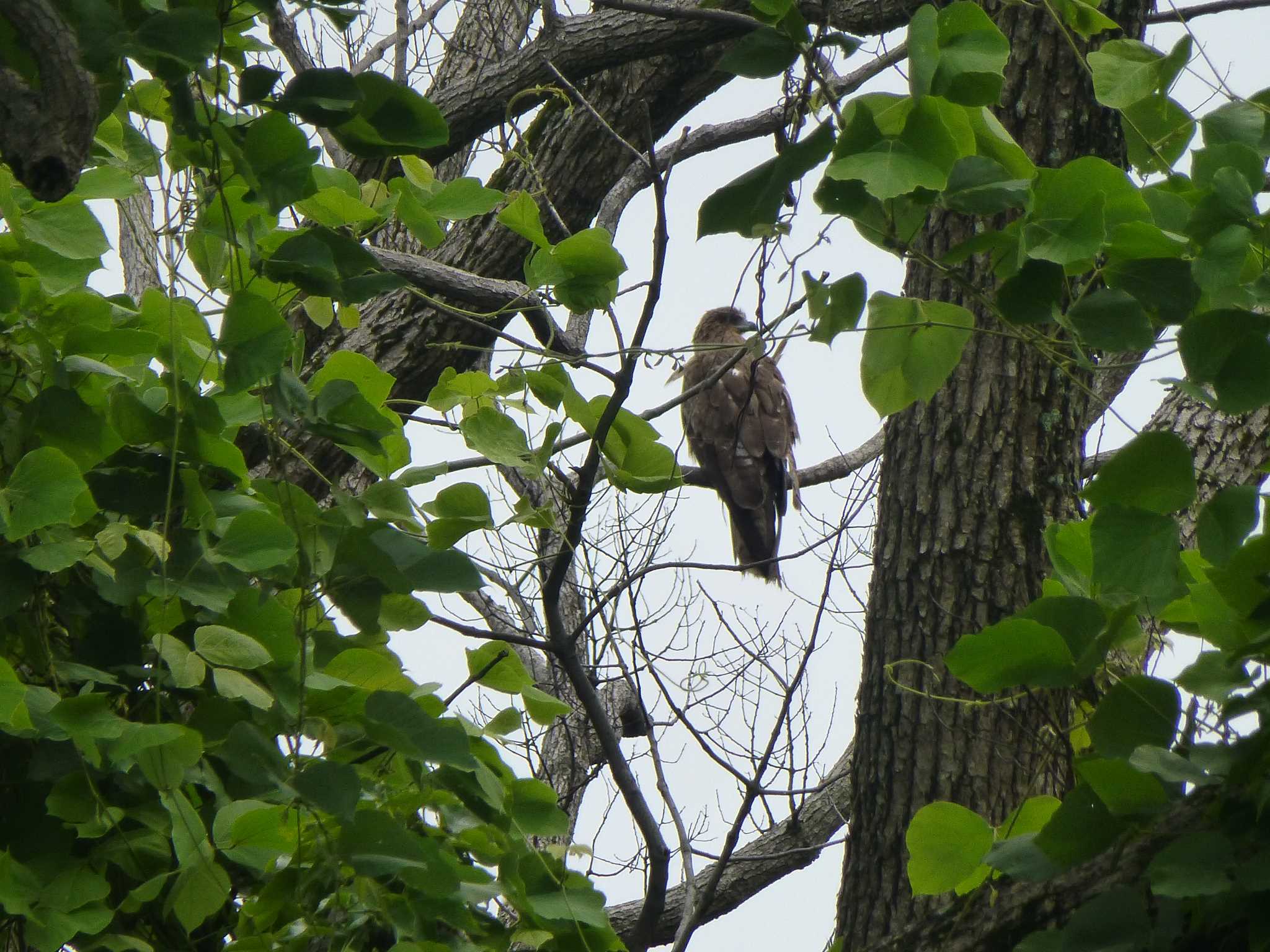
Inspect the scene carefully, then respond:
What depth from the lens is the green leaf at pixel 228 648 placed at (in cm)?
120

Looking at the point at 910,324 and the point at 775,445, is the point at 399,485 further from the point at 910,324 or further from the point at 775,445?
the point at 775,445

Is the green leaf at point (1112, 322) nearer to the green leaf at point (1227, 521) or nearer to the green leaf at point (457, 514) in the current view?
the green leaf at point (1227, 521)

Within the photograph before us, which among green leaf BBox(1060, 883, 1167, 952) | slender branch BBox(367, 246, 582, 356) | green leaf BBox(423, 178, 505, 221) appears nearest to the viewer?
green leaf BBox(1060, 883, 1167, 952)

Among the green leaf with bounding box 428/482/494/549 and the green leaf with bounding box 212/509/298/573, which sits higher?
the green leaf with bounding box 428/482/494/549

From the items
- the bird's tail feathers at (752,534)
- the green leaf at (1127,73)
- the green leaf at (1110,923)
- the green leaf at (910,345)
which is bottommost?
the green leaf at (1110,923)

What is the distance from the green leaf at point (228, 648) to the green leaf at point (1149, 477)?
78cm

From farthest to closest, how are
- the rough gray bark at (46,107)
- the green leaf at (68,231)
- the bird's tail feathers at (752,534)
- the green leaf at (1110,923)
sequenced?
the bird's tail feathers at (752,534) → the green leaf at (68,231) → the green leaf at (1110,923) → the rough gray bark at (46,107)

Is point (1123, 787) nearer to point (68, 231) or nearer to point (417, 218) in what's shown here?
point (417, 218)

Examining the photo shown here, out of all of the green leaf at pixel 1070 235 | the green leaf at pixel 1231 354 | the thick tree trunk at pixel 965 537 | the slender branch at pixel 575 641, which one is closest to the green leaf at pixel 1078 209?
the green leaf at pixel 1070 235

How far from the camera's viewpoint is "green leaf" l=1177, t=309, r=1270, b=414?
0.94m

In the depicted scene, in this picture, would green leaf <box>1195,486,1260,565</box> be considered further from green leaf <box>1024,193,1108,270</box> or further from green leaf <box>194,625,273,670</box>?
green leaf <box>194,625,273,670</box>

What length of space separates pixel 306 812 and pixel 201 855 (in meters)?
0.14

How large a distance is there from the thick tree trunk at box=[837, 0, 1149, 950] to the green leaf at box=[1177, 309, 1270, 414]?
3.54 feet

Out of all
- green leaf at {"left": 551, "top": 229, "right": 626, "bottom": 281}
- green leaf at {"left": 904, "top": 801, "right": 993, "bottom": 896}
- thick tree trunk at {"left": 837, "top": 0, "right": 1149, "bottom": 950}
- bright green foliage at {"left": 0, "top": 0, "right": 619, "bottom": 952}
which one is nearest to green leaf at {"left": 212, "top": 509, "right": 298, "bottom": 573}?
bright green foliage at {"left": 0, "top": 0, "right": 619, "bottom": 952}
